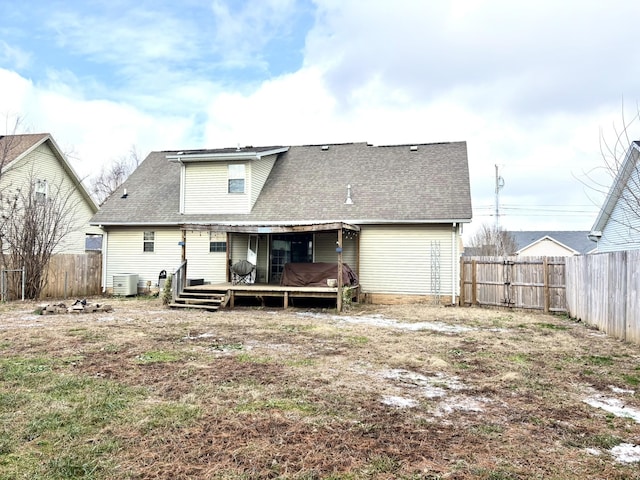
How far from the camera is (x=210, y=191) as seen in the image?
15.9 metres

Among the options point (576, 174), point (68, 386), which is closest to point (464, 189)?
point (576, 174)

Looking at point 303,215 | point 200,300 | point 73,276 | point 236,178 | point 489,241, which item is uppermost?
point 236,178

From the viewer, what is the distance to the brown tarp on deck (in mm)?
13578

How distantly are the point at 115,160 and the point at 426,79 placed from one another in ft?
100

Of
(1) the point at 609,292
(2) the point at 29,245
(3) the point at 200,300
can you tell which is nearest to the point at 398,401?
(1) the point at 609,292

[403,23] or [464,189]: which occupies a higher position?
[403,23]

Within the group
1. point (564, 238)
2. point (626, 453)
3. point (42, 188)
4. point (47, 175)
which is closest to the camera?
point (626, 453)

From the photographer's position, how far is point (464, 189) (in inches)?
576

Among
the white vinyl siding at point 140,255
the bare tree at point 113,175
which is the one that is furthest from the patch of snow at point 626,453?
the bare tree at point 113,175

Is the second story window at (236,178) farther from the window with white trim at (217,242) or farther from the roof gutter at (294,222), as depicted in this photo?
the window with white trim at (217,242)

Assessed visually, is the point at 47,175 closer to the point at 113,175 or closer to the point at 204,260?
the point at 204,260

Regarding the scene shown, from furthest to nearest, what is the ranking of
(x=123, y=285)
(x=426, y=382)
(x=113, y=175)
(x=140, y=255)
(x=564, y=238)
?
(x=564, y=238) → (x=113, y=175) → (x=140, y=255) → (x=123, y=285) → (x=426, y=382)

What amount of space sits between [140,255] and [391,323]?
1056cm

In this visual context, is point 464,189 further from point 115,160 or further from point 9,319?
point 115,160
